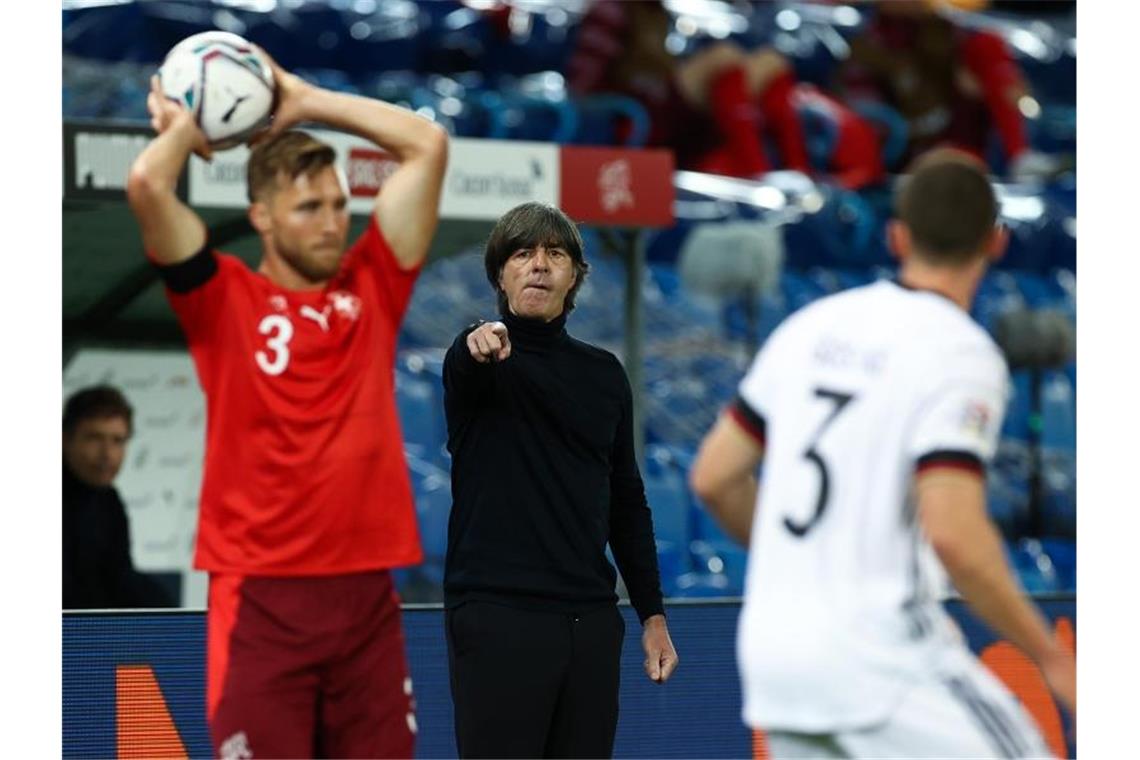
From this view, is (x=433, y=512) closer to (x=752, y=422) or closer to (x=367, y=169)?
(x=367, y=169)

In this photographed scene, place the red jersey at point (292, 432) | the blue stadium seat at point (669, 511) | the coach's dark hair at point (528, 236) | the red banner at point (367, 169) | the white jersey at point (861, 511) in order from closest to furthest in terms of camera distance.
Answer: the white jersey at point (861, 511), the coach's dark hair at point (528, 236), the red jersey at point (292, 432), the red banner at point (367, 169), the blue stadium seat at point (669, 511)

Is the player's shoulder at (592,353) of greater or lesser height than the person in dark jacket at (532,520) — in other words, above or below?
above

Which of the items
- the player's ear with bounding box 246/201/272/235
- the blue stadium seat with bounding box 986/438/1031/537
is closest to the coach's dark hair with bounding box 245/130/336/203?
the player's ear with bounding box 246/201/272/235

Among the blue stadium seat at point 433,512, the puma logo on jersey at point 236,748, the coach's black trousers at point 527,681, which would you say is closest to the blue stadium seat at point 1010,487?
the blue stadium seat at point 433,512

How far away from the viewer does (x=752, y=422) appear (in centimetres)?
356

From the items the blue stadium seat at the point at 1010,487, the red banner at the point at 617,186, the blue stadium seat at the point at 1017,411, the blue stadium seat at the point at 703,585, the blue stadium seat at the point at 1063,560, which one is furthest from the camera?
the blue stadium seat at the point at 1017,411

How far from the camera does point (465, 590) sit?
4.26 meters

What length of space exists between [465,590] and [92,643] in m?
1.76

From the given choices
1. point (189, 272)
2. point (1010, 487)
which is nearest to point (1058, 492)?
point (1010, 487)

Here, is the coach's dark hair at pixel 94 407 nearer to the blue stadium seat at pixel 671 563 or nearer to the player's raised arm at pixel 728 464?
the blue stadium seat at pixel 671 563

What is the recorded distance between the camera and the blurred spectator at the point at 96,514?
23.1ft

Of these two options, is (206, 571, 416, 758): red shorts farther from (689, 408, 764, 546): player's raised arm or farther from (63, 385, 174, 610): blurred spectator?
(63, 385, 174, 610): blurred spectator

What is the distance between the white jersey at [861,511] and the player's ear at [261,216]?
1994mm

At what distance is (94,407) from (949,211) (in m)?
4.68
